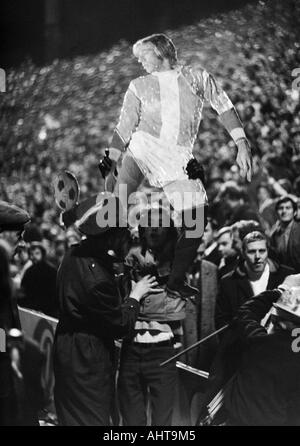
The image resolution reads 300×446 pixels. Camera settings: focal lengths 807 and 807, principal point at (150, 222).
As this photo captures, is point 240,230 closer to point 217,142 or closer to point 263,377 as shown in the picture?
point 217,142

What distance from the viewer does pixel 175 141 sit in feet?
10.6

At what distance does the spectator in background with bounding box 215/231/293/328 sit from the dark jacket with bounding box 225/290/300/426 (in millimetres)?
36

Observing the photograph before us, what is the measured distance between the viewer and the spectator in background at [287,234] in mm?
3195

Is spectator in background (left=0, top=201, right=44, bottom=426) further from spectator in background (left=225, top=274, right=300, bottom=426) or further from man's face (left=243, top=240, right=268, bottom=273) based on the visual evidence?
man's face (left=243, top=240, right=268, bottom=273)

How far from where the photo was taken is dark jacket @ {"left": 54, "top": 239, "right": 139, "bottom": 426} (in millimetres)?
3086

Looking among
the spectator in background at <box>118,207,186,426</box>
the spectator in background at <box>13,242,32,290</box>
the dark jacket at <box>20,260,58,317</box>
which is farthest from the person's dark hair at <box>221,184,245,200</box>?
the spectator in background at <box>13,242,32,290</box>

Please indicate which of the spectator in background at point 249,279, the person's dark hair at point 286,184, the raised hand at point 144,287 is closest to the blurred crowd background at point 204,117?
the person's dark hair at point 286,184

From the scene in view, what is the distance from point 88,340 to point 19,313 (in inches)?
16.6

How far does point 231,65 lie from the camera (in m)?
3.29

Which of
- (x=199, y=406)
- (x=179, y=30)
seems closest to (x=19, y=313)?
(x=199, y=406)

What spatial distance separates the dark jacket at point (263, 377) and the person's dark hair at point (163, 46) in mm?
1030

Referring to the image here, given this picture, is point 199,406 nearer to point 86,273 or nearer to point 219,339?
point 219,339

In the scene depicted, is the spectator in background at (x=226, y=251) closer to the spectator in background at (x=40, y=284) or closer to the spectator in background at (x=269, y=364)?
the spectator in background at (x=269, y=364)

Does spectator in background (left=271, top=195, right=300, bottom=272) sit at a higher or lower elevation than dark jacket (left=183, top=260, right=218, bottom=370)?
higher
